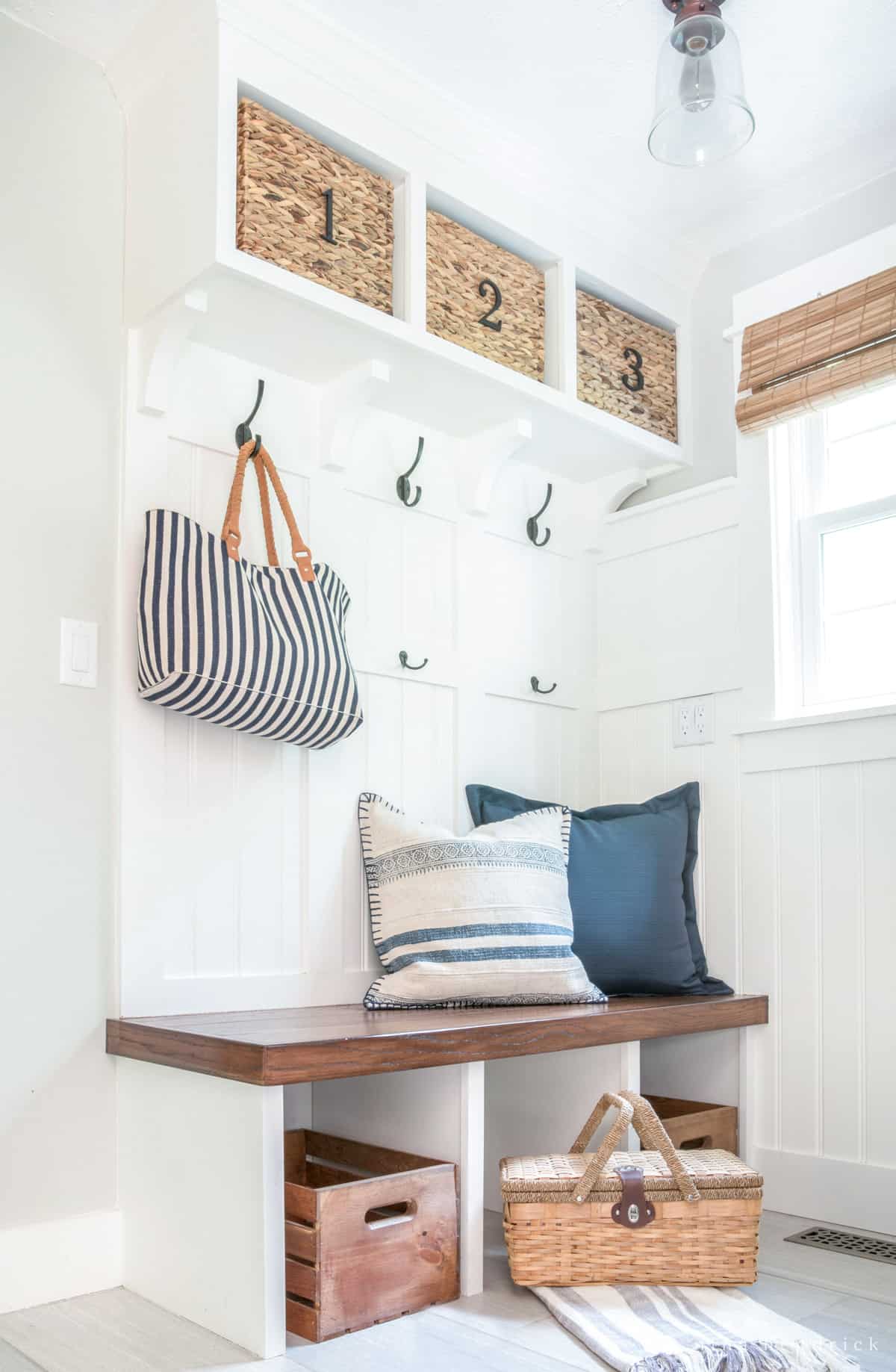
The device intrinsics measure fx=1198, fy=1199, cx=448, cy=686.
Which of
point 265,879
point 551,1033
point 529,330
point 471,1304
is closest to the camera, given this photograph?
point 471,1304

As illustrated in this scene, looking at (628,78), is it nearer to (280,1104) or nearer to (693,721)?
(693,721)

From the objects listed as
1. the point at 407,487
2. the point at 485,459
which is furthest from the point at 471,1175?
the point at 485,459

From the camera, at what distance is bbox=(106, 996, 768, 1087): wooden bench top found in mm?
1869

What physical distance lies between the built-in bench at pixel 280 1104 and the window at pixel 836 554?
809mm

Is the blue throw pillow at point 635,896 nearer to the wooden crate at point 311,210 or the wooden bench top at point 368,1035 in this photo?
the wooden bench top at point 368,1035

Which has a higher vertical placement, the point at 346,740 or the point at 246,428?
the point at 246,428

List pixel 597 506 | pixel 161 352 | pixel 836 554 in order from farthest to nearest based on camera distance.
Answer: pixel 597 506 < pixel 836 554 < pixel 161 352

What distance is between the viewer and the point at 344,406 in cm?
262

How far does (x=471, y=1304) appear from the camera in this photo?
204 cm

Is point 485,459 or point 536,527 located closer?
point 485,459

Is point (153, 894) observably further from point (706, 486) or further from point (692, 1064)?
point (706, 486)

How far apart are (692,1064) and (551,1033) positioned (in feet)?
2.46

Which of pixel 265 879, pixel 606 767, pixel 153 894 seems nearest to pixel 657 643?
pixel 606 767

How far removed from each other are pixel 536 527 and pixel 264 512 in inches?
35.9
